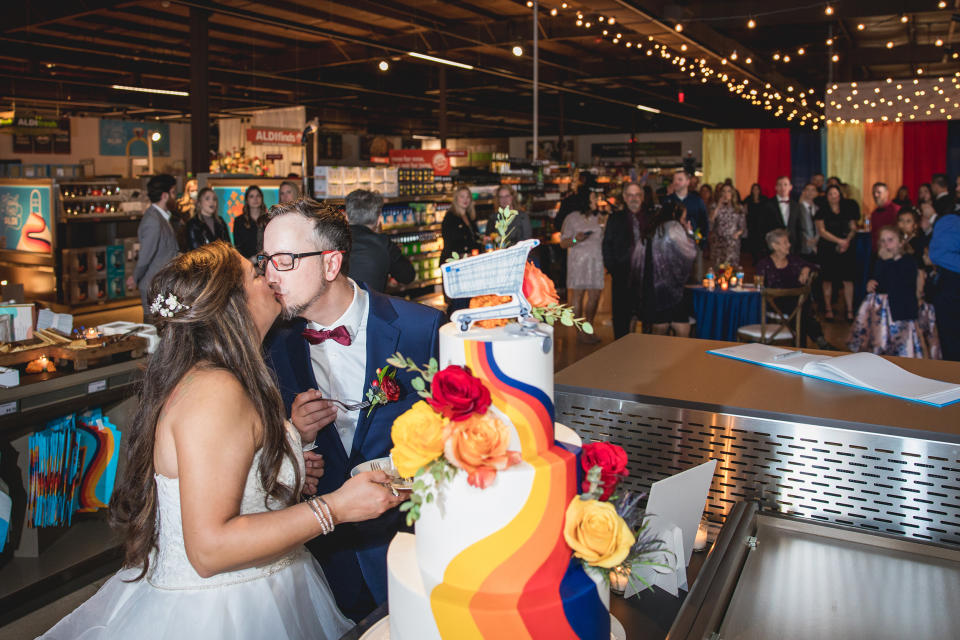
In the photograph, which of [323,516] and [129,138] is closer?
[323,516]

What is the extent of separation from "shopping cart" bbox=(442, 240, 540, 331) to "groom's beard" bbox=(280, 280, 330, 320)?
0.98 m

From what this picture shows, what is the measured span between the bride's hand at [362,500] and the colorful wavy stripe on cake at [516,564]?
1.36 ft

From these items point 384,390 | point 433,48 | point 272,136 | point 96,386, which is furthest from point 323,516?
point 433,48

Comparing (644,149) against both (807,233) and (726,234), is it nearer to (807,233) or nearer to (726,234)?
(807,233)

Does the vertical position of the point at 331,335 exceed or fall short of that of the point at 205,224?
it falls short

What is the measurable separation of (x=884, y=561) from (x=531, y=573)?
925mm

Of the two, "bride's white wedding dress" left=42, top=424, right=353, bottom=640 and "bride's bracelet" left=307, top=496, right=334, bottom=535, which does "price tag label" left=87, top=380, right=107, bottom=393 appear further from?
"bride's bracelet" left=307, top=496, right=334, bottom=535

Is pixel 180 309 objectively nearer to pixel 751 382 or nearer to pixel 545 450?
pixel 545 450

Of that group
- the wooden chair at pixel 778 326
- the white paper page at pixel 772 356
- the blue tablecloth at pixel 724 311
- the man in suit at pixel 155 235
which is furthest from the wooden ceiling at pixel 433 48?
the white paper page at pixel 772 356

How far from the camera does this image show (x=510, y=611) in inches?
46.5

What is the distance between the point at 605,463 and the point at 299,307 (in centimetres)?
122

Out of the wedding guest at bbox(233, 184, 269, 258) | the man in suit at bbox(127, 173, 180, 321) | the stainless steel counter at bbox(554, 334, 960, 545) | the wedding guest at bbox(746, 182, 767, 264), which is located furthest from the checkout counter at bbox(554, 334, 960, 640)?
the wedding guest at bbox(746, 182, 767, 264)

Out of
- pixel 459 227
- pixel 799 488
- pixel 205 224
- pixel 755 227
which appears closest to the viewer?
pixel 799 488

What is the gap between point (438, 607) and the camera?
1209mm
